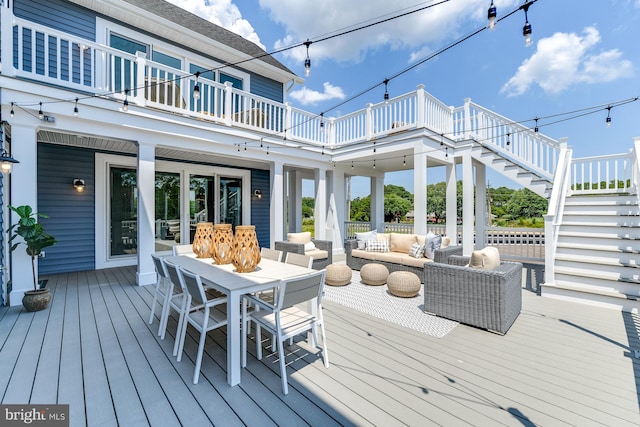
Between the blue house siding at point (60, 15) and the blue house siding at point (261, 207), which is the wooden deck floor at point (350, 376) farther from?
the blue house siding at point (261, 207)

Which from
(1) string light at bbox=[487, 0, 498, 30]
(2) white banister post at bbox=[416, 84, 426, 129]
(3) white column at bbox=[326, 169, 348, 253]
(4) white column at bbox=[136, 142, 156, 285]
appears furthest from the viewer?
(3) white column at bbox=[326, 169, 348, 253]

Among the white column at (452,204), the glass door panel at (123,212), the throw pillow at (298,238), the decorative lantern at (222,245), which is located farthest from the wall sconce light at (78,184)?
the white column at (452,204)

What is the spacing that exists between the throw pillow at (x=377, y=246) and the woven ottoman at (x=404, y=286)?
1624mm

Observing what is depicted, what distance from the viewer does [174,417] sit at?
1.75m

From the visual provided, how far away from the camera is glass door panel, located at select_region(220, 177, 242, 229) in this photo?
322 inches

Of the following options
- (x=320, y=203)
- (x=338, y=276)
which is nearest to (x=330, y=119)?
(x=320, y=203)

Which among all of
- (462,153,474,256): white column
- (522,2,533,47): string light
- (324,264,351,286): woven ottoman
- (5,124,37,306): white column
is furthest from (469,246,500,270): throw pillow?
(5,124,37,306): white column

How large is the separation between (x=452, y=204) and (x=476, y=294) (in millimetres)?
4557

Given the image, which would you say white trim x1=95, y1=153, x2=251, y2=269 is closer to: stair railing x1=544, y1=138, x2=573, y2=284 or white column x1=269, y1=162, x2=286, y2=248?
white column x1=269, y1=162, x2=286, y2=248

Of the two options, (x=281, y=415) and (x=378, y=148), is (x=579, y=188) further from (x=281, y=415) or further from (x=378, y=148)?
(x=281, y=415)

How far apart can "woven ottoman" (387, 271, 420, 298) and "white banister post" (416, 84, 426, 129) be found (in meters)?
3.67

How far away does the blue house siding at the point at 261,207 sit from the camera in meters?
8.79

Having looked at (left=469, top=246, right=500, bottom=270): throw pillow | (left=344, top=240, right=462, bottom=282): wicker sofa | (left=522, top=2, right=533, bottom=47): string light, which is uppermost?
(left=522, top=2, right=533, bottom=47): string light

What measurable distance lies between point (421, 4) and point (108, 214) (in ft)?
23.5
